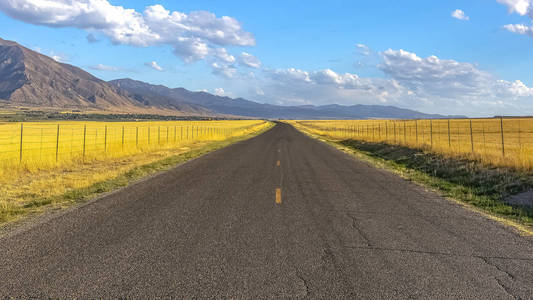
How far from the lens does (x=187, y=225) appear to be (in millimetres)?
6598

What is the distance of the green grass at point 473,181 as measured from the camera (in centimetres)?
865

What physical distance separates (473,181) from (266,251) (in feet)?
33.0


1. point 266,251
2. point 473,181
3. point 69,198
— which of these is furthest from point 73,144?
point 266,251

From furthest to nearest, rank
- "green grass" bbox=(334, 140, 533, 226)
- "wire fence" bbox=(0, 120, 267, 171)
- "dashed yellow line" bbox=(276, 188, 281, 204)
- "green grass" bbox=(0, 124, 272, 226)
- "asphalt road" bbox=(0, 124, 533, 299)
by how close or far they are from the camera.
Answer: "wire fence" bbox=(0, 120, 267, 171)
"dashed yellow line" bbox=(276, 188, 281, 204)
"green grass" bbox=(334, 140, 533, 226)
"green grass" bbox=(0, 124, 272, 226)
"asphalt road" bbox=(0, 124, 533, 299)

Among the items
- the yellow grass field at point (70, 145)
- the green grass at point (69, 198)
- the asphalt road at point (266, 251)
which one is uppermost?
the yellow grass field at point (70, 145)

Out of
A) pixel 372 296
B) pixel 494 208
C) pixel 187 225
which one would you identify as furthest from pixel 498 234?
pixel 187 225

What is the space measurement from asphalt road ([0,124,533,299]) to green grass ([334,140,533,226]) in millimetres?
1050

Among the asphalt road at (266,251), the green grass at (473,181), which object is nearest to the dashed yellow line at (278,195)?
the asphalt road at (266,251)

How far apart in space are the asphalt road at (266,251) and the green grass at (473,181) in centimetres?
105

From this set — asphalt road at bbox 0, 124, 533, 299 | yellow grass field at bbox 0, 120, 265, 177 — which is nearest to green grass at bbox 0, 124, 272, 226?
asphalt road at bbox 0, 124, 533, 299

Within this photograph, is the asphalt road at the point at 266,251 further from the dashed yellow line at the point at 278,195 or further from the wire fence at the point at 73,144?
the wire fence at the point at 73,144

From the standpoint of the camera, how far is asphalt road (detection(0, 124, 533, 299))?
4.05 metres

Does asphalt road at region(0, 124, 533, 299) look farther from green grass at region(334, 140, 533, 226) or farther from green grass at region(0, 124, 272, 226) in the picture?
green grass at region(334, 140, 533, 226)

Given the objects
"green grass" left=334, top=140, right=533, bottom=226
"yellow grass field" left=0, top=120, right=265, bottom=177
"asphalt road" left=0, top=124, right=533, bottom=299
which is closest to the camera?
"asphalt road" left=0, top=124, right=533, bottom=299
